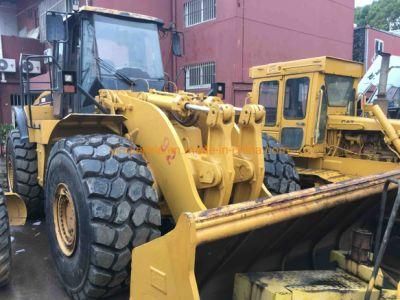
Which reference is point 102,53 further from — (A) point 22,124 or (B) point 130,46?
(A) point 22,124

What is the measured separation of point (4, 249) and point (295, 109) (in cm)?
493

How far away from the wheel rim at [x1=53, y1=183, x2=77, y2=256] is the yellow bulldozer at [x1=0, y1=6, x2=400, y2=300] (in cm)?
1

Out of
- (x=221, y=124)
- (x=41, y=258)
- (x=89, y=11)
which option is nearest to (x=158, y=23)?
(x=89, y=11)

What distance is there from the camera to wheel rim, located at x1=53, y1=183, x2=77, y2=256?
3.64 metres

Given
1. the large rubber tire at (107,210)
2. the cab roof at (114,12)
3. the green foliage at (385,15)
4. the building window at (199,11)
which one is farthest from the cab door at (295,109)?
the green foliage at (385,15)

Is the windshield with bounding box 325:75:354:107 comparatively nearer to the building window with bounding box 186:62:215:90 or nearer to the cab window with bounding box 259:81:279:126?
the cab window with bounding box 259:81:279:126

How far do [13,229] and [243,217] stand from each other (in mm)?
4486

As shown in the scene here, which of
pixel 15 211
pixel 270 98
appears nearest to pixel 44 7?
pixel 270 98

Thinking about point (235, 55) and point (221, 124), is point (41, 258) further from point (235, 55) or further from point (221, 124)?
point (235, 55)

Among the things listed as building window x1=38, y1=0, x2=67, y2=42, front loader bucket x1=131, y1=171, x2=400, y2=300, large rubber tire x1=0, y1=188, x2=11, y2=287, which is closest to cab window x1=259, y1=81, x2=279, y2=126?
front loader bucket x1=131, y1=171, x2=400, y2=300

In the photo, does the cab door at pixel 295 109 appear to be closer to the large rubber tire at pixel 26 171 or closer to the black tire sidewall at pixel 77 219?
the large rubber tire at pixel 26 171

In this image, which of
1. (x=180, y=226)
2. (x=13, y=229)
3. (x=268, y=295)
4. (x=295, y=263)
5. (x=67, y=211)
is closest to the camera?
(x=180, y=226)

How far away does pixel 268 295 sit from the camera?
8.14 feet

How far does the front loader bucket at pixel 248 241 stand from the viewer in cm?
217
